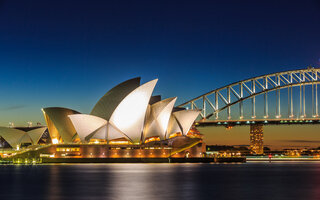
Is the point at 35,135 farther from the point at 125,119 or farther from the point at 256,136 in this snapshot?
the point at 256,136

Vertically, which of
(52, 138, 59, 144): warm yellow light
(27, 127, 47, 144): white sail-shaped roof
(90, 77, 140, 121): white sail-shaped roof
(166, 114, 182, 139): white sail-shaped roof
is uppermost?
(90, 77, 140, 121): white sail-shaped roof

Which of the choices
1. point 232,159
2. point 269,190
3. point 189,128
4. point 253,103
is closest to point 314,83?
point 253,103

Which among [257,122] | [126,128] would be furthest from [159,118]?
[257,122]

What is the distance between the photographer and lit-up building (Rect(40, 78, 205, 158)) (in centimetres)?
8606

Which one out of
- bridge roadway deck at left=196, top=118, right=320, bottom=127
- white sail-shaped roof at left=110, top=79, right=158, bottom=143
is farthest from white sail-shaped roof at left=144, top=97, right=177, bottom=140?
bridge roadway deck at left=196, top=118, right=320, bottom=127

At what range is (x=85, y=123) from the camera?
296 feet

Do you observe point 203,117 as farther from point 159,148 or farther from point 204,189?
point 204,189

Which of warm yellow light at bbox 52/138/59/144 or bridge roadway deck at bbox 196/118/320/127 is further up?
bridge roadway deck at bbox 196/118/320/127

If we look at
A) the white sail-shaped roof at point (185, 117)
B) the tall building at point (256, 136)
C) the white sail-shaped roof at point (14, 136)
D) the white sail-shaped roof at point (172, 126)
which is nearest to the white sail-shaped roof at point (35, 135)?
the white sail-shaped roof at point (14, 136)

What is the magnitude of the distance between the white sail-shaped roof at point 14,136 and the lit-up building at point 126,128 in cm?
1917

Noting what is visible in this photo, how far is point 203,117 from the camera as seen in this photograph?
124 meters

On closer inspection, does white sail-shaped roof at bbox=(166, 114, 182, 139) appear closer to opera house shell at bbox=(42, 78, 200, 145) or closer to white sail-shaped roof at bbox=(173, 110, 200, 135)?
opera house shell at bbox=(42, 78, 200, 145)

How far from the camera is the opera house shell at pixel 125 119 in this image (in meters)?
85.2

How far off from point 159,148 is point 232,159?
75.2 feet
